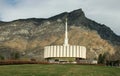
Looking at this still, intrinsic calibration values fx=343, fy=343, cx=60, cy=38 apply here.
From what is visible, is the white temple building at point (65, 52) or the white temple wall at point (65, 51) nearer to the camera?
the white temple building at point (65, 52)

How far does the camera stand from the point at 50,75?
36.0 m

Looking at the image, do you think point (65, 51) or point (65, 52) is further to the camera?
point (65, 51)

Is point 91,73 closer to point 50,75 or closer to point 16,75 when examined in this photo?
point 50,75

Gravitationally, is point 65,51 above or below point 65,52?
above

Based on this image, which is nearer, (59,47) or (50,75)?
(50,75)

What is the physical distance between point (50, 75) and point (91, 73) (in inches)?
202

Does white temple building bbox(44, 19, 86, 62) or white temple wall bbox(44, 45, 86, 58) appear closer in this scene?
white temple building bbox(44, 19, 86, 62)

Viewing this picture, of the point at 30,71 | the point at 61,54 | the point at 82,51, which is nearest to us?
the point at 30,71

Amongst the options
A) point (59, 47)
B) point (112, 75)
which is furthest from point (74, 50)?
point (112, 75)

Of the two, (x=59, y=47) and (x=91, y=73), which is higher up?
(x=59, y=47)

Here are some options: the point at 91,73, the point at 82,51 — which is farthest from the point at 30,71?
the point at 82,51

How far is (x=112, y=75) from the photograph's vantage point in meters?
39.6

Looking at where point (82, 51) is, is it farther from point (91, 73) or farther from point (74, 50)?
point (91, 73)

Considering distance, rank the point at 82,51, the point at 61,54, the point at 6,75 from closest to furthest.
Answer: the point at 6,75 → the point at 61,54 → the point at 82,51
